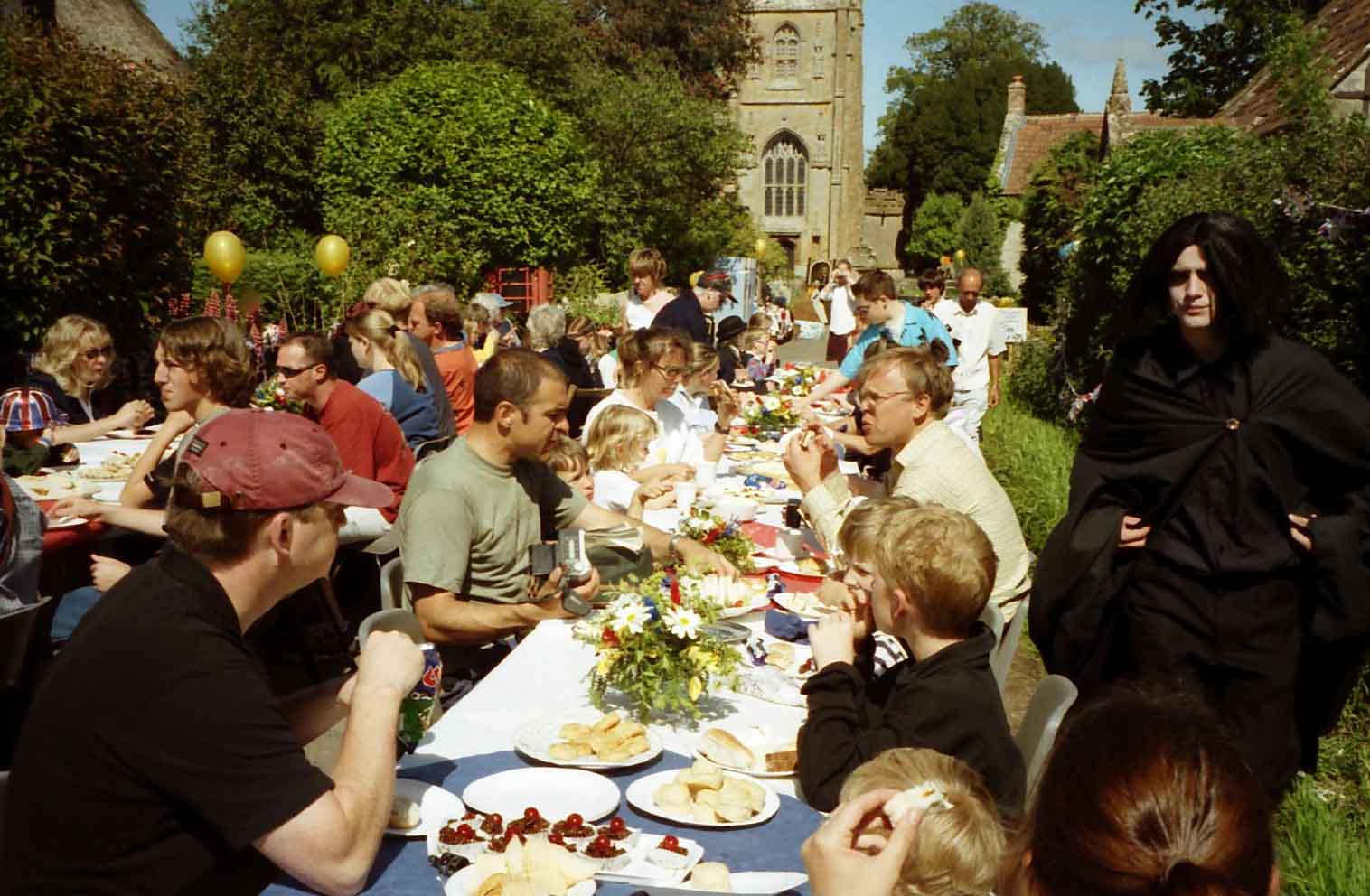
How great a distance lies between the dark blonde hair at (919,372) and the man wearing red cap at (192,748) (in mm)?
2710

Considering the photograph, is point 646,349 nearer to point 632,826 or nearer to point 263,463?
point 632,826

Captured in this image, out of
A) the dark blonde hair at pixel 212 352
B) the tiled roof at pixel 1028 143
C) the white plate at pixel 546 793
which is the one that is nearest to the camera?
the white plate at pixel 546 793

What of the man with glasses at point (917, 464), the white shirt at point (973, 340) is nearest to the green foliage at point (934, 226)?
the white shirt at point (973, 340)

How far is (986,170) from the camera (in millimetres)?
60156

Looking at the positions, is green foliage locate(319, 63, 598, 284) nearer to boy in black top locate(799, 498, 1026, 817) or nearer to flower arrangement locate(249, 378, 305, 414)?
flower arrangement locate(249, 378, 305, 414)

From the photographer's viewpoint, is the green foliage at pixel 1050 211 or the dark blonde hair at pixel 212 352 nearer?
the dark blonde hair at pixel 212 352

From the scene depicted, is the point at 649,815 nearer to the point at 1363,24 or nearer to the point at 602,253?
the point at 1363,24

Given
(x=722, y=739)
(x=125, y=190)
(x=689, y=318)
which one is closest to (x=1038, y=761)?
(x=722, y=739)

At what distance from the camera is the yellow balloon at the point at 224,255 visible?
12.0 metres

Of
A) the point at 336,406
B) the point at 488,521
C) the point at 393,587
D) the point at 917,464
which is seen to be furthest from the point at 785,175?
the point at 393,587

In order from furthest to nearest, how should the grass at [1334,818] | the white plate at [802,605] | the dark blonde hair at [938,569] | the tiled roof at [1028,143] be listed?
the tiled roof at [1028,143] → the white plate at [802,605] → the grass at [1334,818] → the dark blonde hair at [938,569]

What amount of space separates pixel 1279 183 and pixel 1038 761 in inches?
230

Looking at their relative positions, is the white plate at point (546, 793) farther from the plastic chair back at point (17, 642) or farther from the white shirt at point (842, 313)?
the white shirt at point (842, 313)

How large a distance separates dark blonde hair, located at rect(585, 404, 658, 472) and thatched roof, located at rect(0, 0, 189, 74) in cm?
2206
